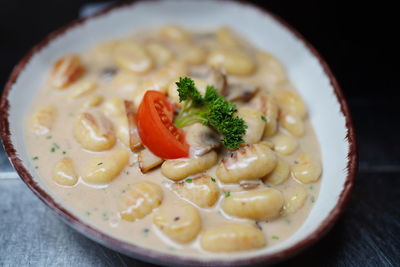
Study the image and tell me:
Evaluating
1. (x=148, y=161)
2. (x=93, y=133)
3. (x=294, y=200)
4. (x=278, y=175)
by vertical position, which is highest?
(x=93, y=133)

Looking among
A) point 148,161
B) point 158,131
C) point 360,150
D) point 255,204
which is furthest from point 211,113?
point 360,150

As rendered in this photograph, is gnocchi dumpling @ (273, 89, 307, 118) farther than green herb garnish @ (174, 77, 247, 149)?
Yes

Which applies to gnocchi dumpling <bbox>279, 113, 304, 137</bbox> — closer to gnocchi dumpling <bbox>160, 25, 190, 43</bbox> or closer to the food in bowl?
the food in bowl

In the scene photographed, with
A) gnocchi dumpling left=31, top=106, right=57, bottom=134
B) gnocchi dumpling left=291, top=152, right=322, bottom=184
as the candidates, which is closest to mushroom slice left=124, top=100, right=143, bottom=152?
gnocchi dumpling left=31, top=106, right=57, bottom=134

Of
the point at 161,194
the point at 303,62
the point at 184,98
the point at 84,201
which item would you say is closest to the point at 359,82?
the point at 303,62

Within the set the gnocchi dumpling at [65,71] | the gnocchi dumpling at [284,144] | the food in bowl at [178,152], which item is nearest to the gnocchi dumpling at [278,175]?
the food in bowl at [178,152]

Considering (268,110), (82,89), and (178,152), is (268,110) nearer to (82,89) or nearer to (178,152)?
(178,152)
